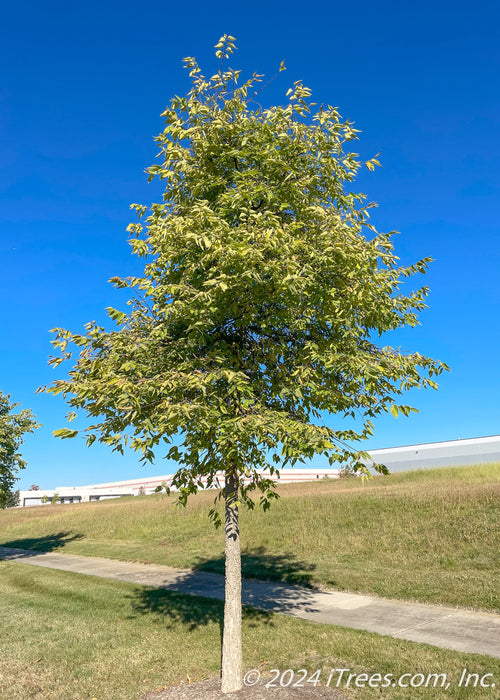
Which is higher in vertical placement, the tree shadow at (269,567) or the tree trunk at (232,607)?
the tree trunk at (232,607)

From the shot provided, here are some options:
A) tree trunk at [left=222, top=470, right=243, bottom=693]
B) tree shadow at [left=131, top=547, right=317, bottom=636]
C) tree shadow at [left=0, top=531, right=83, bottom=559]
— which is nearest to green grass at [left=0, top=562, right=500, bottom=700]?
tree shadow at [left=131, top=547, right=317, bottom=636]

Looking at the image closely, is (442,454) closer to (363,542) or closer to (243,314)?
(363,542)

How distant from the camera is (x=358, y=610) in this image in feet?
32.1

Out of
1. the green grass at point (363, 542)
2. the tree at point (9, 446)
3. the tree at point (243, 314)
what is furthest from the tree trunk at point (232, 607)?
the tree at point (9, 446)

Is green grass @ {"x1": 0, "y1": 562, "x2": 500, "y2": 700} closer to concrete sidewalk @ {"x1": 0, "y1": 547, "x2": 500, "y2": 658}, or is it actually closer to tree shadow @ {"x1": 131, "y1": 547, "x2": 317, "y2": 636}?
tree shadow @ {"x1": 131, "y1": 547, "x2": 317, "y2": 636}

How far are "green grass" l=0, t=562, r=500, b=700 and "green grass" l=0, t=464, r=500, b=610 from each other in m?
3.12

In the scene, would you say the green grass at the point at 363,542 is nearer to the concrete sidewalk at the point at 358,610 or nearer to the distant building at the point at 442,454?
the concrete sidewalk at the point at 358,610

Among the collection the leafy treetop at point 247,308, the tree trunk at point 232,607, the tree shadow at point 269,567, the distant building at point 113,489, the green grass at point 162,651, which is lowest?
the distant building at point 113,489

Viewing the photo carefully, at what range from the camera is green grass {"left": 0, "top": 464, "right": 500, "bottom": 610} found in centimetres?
1127

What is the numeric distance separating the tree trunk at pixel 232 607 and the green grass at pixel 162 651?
2.55ft

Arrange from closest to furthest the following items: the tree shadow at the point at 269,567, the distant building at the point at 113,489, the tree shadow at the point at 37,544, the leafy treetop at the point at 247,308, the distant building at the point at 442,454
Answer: the leafy treetop at the point at 247,308 < the tree shadow at the point at 269,567 < the tree shadow at the point at 37,544 < the distant building at the point at 442,454 < the distant building at the point at 113,489

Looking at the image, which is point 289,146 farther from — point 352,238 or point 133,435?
point 133,435

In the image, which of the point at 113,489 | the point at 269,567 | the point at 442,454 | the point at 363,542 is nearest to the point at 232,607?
the point at 269,567

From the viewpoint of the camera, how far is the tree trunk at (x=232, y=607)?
630cm
